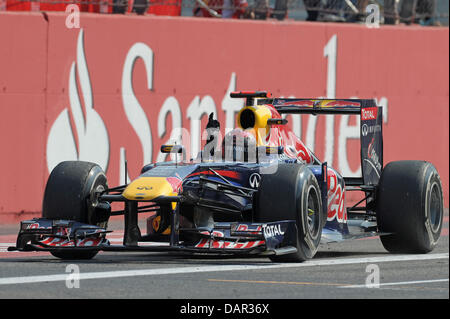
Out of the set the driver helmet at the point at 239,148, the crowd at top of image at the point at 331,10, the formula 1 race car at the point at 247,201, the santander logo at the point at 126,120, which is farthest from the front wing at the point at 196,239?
the crowd at top of image at the point at 331,10

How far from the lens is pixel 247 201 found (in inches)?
463

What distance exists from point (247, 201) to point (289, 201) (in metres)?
0.85

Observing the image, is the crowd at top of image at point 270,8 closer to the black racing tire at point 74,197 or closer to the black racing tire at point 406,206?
the black racing tire at point 74,197

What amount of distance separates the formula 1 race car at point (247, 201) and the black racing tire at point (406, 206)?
10mm

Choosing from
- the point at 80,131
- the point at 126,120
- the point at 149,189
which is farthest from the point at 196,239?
the point at 126,120

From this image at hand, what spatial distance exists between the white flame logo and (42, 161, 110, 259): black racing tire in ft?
13.7

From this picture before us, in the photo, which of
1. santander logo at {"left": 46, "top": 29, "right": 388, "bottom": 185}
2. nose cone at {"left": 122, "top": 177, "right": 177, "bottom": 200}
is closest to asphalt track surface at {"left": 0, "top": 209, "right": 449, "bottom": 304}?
nose cone at {"left": 122, "top": 177, "right": 177, "bottom": 200}

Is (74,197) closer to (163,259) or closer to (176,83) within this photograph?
(163,259)

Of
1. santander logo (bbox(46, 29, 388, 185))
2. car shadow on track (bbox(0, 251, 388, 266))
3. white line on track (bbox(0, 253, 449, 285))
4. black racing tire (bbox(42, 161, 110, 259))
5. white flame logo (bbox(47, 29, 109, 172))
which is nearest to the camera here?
white line on track (bbox(0, 253, 449, 285))

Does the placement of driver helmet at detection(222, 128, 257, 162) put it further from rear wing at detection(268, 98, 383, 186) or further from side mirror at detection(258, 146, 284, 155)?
rear wing at detection(268, 98, 383, 186)

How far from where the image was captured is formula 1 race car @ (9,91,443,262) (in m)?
10.9

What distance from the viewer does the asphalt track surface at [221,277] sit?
347 inches

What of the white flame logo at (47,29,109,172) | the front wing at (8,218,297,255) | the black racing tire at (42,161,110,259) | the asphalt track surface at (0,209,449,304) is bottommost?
the asphalt track surface at (0,209,449,304)
